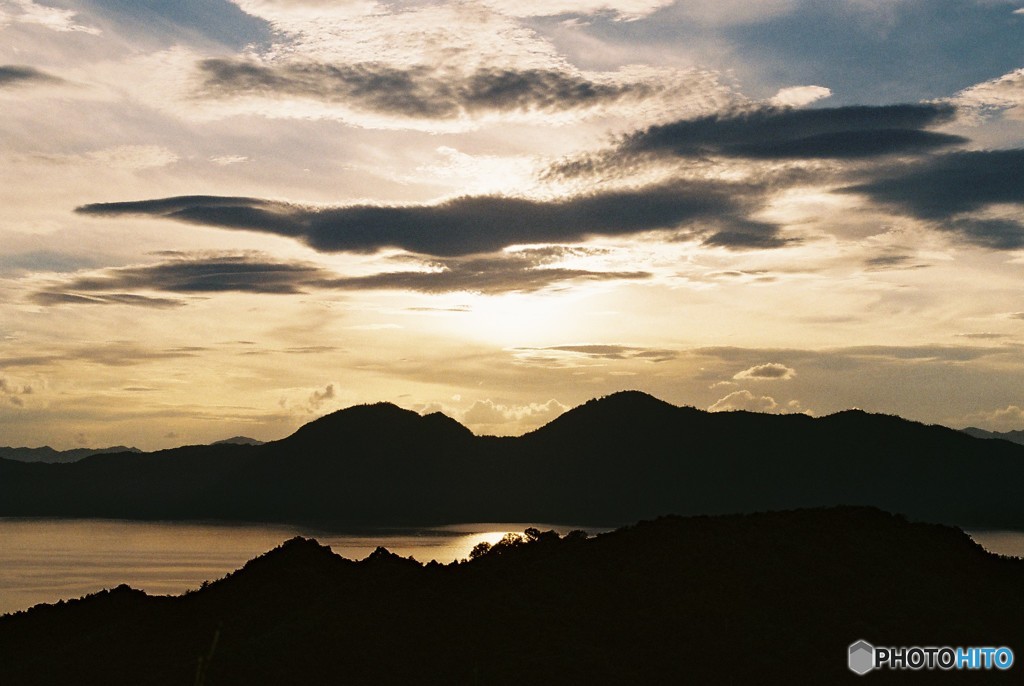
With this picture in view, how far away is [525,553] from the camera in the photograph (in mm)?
54969

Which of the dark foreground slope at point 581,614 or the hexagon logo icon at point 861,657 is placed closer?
the hexagon logo icon at point 861,657

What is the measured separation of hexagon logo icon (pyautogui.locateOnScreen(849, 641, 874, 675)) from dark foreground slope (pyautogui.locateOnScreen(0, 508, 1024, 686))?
1.37ft

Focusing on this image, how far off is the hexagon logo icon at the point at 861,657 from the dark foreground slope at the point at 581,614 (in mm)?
418

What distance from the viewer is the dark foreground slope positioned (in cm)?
4016

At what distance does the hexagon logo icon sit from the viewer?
37969 millimetres

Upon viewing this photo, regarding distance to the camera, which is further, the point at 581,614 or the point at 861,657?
the point at 581,614

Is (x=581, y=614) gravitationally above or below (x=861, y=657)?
above

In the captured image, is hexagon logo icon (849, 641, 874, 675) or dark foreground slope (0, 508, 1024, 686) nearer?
hexagon logo icon (849, 641, 874, 675)

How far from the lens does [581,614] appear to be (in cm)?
4556

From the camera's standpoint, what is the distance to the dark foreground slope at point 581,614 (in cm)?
4016

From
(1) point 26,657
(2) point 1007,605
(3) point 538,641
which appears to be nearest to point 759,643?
(3) point 538,641

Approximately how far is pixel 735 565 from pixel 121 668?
2938cm

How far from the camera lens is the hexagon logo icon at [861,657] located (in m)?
38.0

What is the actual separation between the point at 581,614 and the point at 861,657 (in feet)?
41.9
